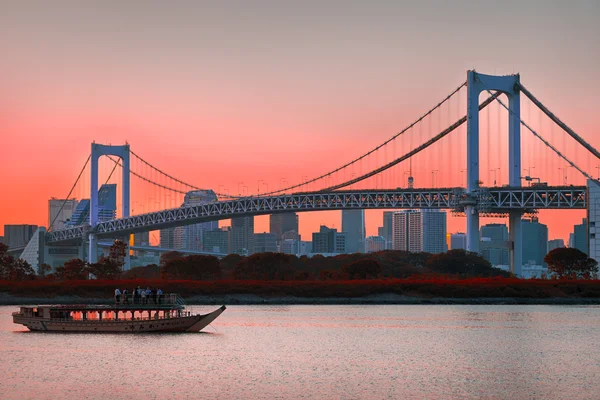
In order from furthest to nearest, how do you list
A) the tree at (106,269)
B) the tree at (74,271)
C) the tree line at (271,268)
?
the tree at (74,271), the tree at (106,269), the tree line at (271,268)

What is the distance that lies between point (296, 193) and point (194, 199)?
107 feet

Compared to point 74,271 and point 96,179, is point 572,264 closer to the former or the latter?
point 74,271

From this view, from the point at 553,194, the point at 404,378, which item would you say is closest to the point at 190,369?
the point at 404,378

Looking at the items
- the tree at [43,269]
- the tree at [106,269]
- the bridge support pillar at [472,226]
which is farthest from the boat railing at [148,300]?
the tree at [43,269]

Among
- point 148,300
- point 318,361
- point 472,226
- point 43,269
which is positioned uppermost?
point 472,226

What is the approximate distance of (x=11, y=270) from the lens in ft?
382

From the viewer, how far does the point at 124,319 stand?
60875 millimetres

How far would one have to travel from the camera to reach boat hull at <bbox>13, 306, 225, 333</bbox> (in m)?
60.1

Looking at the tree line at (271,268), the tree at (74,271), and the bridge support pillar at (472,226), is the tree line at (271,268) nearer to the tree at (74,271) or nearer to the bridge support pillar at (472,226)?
the tree at (74,271)

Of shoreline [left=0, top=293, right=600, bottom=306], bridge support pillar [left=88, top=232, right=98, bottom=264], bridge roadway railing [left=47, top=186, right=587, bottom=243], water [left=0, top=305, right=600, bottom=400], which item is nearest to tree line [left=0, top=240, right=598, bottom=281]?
bridge roadway railing [left=47, top=186, right=587, bottom=243]

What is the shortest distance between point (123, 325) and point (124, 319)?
2.31ft

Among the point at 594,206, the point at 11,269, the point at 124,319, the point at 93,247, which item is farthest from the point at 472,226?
the point at 93,247

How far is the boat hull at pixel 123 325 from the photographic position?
197 ft

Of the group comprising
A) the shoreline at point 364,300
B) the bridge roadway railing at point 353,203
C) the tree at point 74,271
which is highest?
the bridge roadway railing at point 353,203
